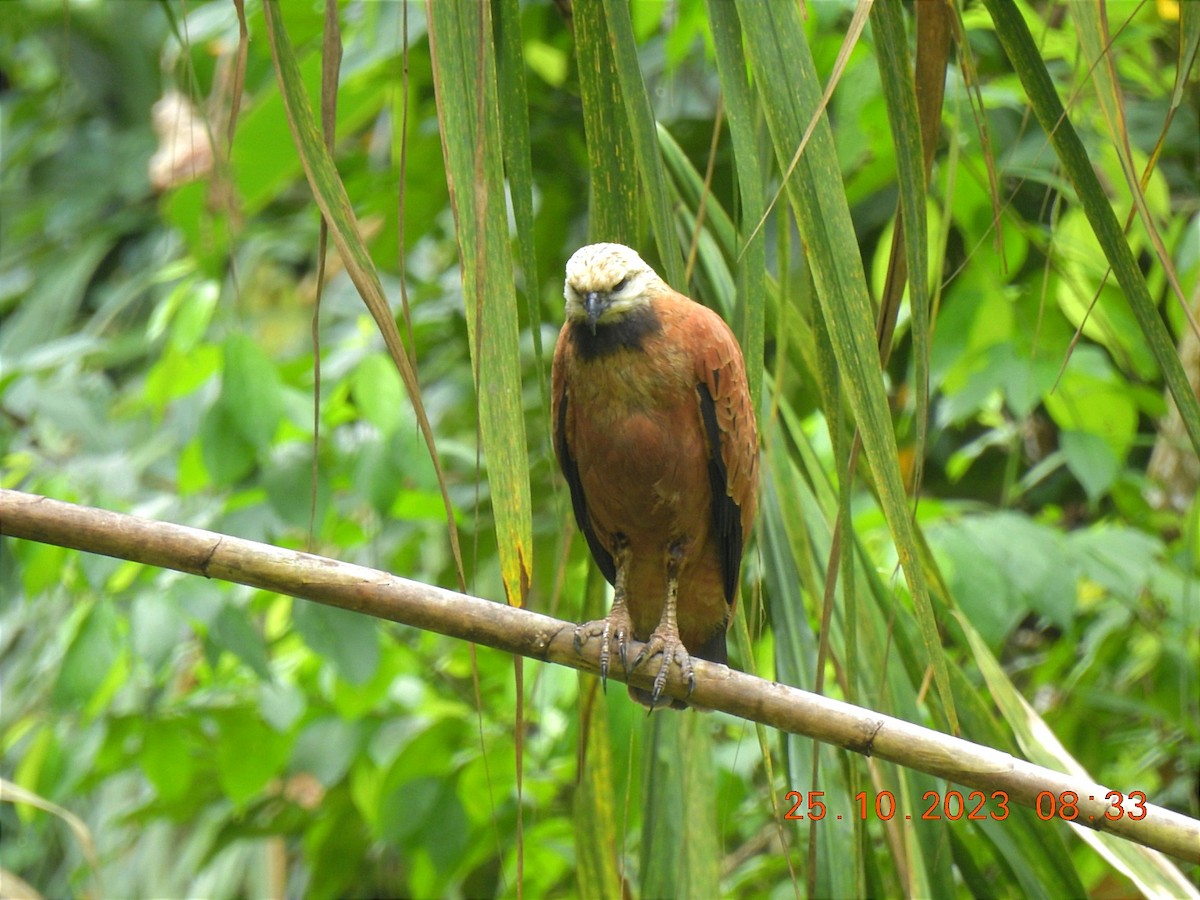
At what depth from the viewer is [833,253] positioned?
4.92 feet

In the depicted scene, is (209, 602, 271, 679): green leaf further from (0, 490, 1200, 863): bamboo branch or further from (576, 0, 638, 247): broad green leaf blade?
(576, 0, 638, 247): broad green leaf blade

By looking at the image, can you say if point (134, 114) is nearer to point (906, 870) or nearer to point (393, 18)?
point (393, 18)

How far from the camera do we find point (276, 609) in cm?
402

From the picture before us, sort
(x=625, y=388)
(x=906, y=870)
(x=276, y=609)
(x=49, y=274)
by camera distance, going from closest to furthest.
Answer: (x=906, y=870) → (x=625, y=388) → (x=276, y=609) → (x=49, y=274)

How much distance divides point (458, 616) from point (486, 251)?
559 mm

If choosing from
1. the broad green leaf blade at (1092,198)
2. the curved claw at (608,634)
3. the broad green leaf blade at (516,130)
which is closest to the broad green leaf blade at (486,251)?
the broad green leaf blade at (516,130)

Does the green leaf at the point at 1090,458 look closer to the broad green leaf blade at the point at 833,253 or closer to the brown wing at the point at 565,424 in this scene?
the brown wing at the point at 565,424

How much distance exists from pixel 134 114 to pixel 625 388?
658 cm

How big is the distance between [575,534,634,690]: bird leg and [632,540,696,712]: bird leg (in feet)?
0.19

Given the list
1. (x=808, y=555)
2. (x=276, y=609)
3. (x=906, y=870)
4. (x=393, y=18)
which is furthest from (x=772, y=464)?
(x=393, y=18)

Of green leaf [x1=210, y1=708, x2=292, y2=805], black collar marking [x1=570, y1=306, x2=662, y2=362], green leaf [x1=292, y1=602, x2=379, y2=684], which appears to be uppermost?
black collar marking [x1=570, y1=306, x2=662, y2=362]
